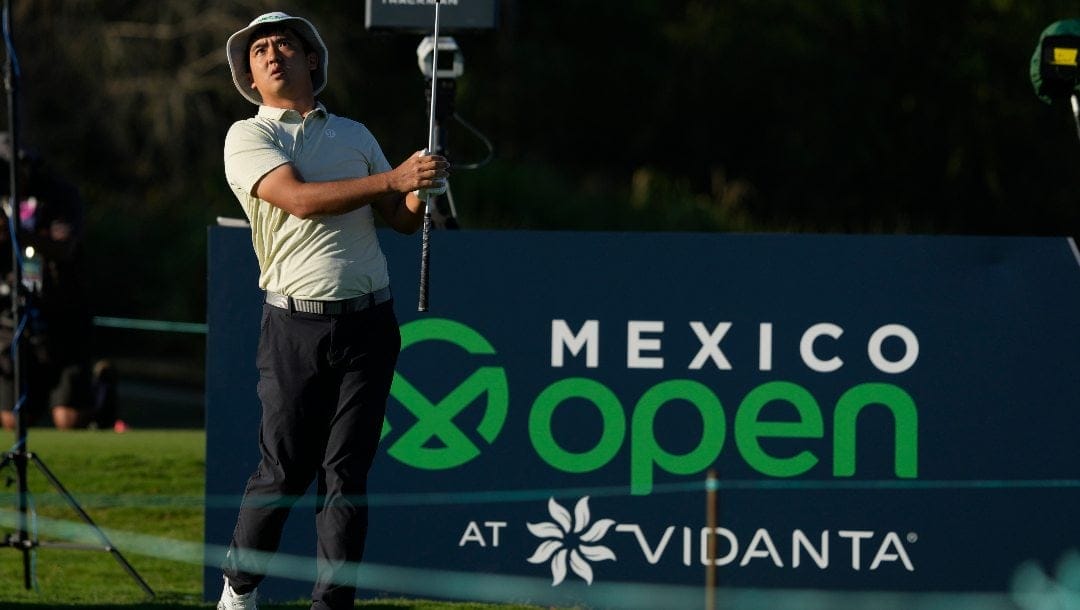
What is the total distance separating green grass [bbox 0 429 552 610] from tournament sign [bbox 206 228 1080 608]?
391mm

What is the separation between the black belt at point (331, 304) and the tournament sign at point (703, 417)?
3.99ft

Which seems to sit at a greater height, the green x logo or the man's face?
the man's face

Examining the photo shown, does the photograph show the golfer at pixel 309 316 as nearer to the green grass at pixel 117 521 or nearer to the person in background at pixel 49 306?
the green grass at pixel 117 521

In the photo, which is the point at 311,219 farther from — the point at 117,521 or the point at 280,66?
the point at 117,521

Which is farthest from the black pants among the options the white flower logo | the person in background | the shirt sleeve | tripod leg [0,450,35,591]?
the person in background

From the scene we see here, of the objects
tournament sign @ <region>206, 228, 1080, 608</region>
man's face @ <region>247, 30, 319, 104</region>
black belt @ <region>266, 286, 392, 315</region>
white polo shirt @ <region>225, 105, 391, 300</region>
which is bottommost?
tournament sign @ <region>206, 228, 1080, 608</region>

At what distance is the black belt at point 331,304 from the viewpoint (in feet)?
19.5

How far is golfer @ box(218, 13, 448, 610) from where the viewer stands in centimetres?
595

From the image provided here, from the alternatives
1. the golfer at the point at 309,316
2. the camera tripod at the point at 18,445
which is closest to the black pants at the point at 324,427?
the golfer at the point at 309,316

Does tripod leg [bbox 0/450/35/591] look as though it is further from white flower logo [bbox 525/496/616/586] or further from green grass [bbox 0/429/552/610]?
white flower logo [bbox 525/496/616/586]

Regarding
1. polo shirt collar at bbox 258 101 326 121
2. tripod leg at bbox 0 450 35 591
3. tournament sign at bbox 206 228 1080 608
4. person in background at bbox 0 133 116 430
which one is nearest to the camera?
polo shirt collar at bbox 258 101 326 121

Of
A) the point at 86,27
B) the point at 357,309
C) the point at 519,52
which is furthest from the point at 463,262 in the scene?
the point at 519,52

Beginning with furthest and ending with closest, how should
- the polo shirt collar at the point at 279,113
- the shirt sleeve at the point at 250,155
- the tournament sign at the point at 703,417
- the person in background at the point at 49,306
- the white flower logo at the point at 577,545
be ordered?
the person in background at the point at 49,306 < the white flower logo at the point at 577,545 < the tournament sign at the point at 703,417 < the polo shirt collar at the point at 279,113 < the shirt sleeve at the point at 250,155

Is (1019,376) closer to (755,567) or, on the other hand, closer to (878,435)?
(878,435)
